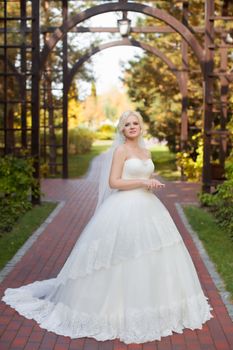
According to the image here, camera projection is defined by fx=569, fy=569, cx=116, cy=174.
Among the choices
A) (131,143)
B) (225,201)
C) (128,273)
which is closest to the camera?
(128,273)

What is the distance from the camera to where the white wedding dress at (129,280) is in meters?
4.37

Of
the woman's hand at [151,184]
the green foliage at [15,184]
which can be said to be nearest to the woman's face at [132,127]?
the woman's hand at [151,184]

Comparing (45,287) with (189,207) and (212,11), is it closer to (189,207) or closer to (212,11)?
(189,207)

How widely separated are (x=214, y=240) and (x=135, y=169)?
335cm

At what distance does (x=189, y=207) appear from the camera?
1057 centimetres

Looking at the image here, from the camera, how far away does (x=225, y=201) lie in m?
9.23

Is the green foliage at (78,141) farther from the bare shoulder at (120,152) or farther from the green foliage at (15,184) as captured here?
the bare shoulder at (120,152)

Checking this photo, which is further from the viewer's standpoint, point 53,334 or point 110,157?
point 110,157

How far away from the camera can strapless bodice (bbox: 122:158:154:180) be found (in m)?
4.66

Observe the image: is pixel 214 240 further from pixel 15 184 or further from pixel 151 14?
pixel 151 14

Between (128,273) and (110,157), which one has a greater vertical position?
(110,157)

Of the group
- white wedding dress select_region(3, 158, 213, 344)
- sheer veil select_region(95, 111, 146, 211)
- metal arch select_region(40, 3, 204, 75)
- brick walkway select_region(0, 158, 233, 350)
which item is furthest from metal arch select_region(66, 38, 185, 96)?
white wedding dress select_region(3, 158, 213, 344)

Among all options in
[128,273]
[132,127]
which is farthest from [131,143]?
[128,273]

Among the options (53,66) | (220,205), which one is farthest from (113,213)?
(53,66)
